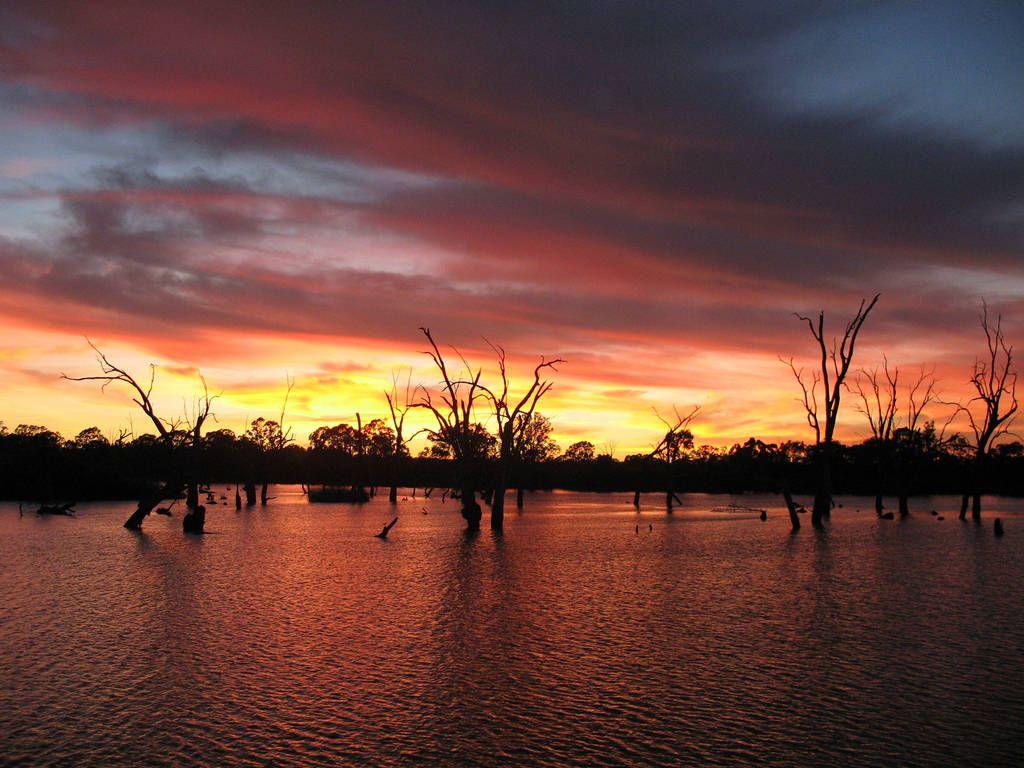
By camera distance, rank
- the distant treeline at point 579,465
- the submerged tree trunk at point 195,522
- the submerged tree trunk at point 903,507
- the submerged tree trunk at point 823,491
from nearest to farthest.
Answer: the submerged tree trunk at point 195,522 → the submerged tree trunk at point 823,491 → the submerged tree trunk at point 903,507 → the distant treeline at point 579,465

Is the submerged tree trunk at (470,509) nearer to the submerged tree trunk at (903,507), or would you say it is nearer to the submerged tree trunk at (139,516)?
the submerged tree trunk at (139,516)

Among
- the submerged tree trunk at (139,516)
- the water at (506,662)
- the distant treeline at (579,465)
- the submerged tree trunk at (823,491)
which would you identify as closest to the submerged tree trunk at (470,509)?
the water at (506,662)

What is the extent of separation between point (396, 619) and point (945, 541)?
33331 millimetres

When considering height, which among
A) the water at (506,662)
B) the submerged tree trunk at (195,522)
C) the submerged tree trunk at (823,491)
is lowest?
the water at (506,662)

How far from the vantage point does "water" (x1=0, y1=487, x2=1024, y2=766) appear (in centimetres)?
1084

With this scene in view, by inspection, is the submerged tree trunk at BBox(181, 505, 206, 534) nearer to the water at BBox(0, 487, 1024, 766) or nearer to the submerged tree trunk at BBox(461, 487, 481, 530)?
the water at BBox(0, 487, 1024, 766)

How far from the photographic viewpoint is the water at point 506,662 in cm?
1084

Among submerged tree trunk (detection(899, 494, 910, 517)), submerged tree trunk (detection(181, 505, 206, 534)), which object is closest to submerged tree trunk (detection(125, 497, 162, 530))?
submerged tree trunk (detection(181, 505, 206, 534))

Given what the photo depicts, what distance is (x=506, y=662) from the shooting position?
15297 mm

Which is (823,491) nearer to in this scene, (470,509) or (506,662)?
(470,509)

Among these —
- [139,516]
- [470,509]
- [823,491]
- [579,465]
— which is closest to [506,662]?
[470,509]

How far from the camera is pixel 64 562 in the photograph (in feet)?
96.5

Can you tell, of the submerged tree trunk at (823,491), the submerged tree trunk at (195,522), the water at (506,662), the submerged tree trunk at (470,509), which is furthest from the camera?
the submerged tree trunk at (823,491)

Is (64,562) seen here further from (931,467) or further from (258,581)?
(931,467)
